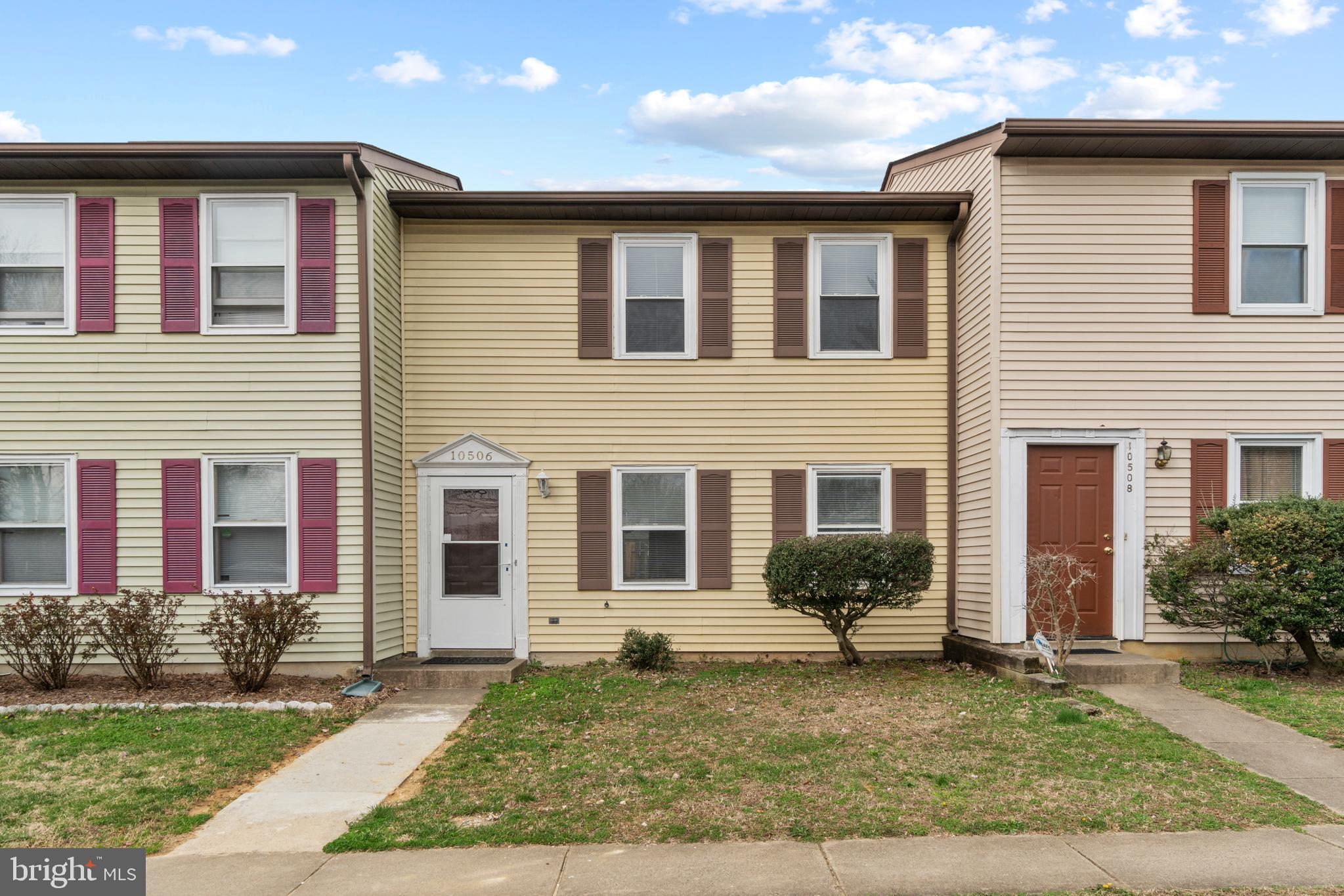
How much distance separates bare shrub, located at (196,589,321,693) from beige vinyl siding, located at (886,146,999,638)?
6779mm

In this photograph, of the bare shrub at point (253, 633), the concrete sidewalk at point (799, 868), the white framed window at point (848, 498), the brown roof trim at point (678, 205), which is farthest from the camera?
the white framed window at point (848, 498)

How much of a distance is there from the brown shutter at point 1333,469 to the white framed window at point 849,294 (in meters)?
4.56

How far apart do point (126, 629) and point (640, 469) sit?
207 inches

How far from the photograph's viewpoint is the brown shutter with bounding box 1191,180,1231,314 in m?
8.97

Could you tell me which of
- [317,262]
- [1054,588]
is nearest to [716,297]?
[317,262]

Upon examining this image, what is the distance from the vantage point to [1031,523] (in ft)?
29.2

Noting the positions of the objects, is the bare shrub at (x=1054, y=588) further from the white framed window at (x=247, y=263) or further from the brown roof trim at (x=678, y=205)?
the white framed window at (x=247, y=263)

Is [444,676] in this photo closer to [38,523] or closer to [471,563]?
[471,563]

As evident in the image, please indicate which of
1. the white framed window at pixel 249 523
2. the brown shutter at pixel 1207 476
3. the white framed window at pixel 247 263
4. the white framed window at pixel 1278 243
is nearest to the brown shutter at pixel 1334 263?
the white framed window at pixel 1278 243

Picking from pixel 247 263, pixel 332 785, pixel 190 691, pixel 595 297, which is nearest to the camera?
pixel 332 785

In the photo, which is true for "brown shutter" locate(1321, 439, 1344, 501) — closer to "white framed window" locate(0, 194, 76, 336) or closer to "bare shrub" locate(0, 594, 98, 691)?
"bare shrub" locate(0, 594, 98, 691)

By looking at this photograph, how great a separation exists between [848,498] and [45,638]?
26.9ft

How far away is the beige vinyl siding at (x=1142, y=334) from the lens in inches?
351

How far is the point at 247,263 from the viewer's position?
356 inches
